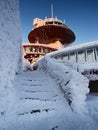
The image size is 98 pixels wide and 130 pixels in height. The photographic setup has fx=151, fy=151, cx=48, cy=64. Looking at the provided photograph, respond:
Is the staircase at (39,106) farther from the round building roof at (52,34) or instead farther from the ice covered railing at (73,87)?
the round building roof at (52,34)

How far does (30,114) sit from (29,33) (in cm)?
2152

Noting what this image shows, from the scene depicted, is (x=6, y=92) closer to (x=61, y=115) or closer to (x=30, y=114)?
(x=30, y=114)

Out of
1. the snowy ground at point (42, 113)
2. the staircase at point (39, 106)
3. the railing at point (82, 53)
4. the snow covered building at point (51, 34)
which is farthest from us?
the snow covered building at point (51, 34)

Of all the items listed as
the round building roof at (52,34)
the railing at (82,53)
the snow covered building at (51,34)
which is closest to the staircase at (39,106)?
the railing at (82,53)

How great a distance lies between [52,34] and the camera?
24.0m

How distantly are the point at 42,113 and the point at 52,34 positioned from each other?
67.0ft

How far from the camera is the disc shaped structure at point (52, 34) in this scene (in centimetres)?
2326


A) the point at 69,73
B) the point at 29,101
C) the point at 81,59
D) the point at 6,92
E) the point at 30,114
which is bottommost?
the point at 30,114

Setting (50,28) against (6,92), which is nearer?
(6,92)

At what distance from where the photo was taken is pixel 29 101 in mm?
4840

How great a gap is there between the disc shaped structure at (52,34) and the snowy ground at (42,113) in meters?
18.4

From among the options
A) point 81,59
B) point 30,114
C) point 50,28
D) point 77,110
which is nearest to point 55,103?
point 77,110

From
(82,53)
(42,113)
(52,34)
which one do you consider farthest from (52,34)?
(42,113)

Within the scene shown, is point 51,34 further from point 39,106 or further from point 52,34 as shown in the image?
point 39,106
